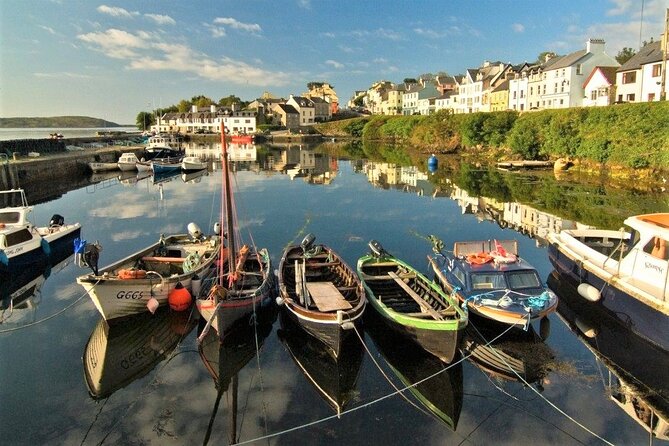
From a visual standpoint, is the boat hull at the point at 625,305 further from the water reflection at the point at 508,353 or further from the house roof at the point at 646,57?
the house roof at the point at 646,57

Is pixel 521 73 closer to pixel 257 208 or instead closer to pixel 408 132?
pixel 408 132

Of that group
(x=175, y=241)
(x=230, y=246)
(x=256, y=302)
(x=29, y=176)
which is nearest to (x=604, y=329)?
(x=256, y=302)

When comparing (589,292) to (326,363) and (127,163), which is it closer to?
(326,363)

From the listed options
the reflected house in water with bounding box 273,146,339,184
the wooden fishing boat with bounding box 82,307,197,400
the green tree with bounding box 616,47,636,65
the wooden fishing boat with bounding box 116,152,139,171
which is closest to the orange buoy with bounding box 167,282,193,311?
the wooden fishing boat with bounding box 82,307,197,400

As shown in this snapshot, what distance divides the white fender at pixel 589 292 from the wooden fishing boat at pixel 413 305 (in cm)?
572

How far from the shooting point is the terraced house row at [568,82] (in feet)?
204

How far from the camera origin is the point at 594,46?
7550 cm

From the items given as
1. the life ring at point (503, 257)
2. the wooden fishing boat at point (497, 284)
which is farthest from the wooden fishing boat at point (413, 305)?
the life ring at point (503, 257)

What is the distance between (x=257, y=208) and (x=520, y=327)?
1061 inches

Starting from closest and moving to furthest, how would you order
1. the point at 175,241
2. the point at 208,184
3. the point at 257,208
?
the point at 175,241 < the point at 257,208 < the point at 208,184

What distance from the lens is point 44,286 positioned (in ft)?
71.5

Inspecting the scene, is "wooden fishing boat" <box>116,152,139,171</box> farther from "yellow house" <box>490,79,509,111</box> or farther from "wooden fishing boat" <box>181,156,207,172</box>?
"yellow house" <box>490,79,509,111</box>

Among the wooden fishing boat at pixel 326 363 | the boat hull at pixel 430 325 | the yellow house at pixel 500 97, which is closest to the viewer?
the wooden fishing boat at pixel 326 363

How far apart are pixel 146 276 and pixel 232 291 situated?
152 inches
